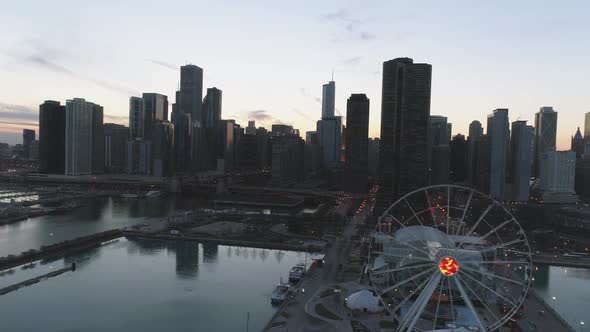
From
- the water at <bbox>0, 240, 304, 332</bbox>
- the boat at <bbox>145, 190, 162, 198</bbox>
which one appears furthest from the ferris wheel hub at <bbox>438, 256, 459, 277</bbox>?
the boat at <bbox>145, 190, 162, 198</bbox>

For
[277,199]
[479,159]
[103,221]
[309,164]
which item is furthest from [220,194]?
[309,164]

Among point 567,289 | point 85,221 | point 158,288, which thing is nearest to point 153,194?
point 85,221

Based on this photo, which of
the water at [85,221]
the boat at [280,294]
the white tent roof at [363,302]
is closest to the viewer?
the white tent roof at [363,302]

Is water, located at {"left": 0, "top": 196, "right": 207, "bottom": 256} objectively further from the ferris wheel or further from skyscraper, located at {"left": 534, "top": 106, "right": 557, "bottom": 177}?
skyscraper, located at {"left": 534, "top": 106, "right": 557, "bottom": 177}

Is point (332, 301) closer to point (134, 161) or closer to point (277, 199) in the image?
point (277, 199)

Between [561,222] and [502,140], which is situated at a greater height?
[502,140]

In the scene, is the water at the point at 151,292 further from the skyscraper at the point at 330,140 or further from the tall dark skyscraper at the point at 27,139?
the tall dark skyscraper at the point at 27,139

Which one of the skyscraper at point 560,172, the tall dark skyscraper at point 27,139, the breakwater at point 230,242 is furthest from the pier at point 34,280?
the tall dark skyscraper at point 27,139

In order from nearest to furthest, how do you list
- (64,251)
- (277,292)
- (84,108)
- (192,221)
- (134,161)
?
1. (277,292)
2. (64,251)
3. (192,221)
4. (84,108)
5. (134,161)
